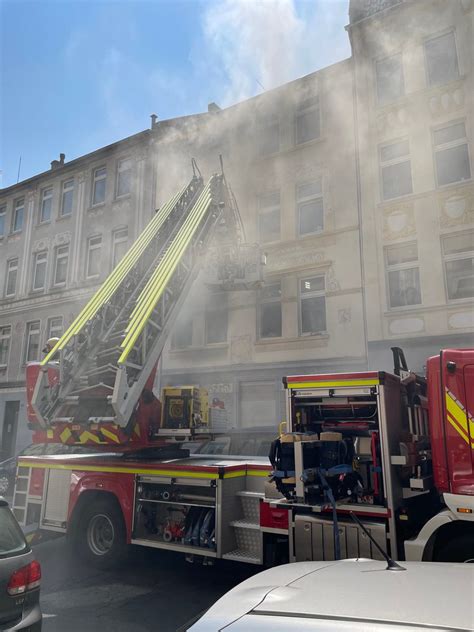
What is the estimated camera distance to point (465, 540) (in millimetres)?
3814

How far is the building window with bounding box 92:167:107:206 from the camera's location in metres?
19.1

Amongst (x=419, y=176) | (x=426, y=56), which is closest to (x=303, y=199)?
(x=419, y=176)

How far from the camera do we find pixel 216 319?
579 inches

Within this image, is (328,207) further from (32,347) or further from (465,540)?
(32,347)

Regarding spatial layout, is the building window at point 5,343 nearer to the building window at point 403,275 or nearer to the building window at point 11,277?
the building window at point 11,277

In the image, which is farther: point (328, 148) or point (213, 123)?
point (213, 123)

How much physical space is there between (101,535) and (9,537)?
310 centimetres

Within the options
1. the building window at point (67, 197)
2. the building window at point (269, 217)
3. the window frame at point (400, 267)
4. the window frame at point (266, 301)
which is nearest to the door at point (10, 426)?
the building window at point (67, 197)

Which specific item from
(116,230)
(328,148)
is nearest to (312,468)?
(328,148)

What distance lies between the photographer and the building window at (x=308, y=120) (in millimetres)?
14344

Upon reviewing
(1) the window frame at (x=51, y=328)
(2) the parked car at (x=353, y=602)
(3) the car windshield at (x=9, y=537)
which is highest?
(1) the window frame at (x=51, y=328)

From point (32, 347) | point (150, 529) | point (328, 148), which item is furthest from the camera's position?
point (32, 347)

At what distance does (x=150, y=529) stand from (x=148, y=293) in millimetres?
3469

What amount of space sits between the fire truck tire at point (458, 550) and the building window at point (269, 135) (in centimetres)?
1302
